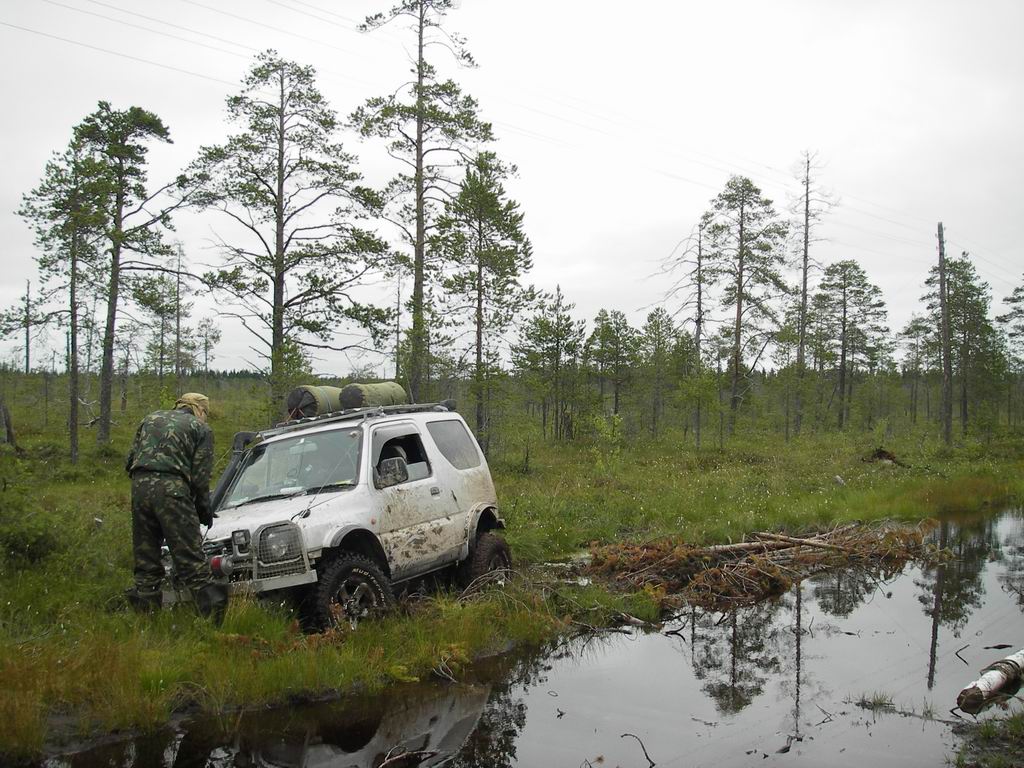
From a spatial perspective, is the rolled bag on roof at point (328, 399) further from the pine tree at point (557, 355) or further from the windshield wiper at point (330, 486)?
the pine tree at point (557, 355)

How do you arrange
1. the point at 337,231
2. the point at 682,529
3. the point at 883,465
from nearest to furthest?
the point at 682,529 → the point at 337,231 → the point at 883,465

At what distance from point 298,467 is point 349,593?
5.16ft

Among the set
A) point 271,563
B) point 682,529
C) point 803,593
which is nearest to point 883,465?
point 682,529

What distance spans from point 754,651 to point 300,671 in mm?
4267

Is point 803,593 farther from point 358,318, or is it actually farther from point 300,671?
point 358,318

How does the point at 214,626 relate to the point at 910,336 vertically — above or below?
below

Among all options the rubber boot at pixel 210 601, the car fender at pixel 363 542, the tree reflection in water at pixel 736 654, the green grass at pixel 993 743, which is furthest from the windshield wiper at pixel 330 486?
the green grass at pixel 993 743

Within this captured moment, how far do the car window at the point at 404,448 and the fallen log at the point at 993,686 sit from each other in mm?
5202

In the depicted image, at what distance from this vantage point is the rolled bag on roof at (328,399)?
28.0 ft

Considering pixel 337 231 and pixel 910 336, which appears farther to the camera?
pixel 910 336

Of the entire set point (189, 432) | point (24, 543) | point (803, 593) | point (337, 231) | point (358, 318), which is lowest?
point (803, 593)

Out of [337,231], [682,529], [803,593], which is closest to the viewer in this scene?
[803,593]

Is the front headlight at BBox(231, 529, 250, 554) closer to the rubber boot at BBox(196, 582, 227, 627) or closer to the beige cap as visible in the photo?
the rubber boot at BBox(196, 582, 227, 627)

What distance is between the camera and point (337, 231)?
21641 mm
